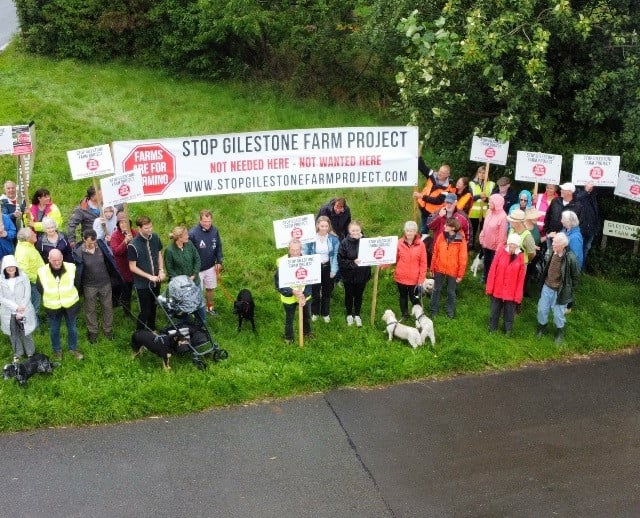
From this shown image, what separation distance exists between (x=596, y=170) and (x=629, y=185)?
2.42 feet

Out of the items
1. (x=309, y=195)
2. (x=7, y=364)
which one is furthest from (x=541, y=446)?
(x=309, y=195)

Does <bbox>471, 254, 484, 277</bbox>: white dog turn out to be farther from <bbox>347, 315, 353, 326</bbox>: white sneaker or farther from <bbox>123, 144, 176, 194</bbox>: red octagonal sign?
<bbox>123, 144, 176, 194</bbox>: red octagonal sign

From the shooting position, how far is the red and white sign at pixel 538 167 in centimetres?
1183

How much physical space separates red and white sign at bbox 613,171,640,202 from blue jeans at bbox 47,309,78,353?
8.79 m

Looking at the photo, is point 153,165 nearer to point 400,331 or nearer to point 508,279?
point 400,331

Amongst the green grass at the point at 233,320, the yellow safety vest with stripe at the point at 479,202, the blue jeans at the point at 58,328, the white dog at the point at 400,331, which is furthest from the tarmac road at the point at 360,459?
the yellow safety vest with stripe at the point at 479,202

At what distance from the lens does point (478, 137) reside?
12.5 m

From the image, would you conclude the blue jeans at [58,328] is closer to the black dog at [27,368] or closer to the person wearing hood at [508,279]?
the black dog at [27,368]

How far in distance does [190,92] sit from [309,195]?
6.16 m

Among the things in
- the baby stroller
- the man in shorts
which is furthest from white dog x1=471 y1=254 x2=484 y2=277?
the baby stroller

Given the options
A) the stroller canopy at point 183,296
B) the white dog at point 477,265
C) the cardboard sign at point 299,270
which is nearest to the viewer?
the stroller canopy at point 183,296

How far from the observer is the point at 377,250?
1043 cm

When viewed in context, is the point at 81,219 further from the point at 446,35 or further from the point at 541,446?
the point at 541,446

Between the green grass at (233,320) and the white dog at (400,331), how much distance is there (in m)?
0.16
